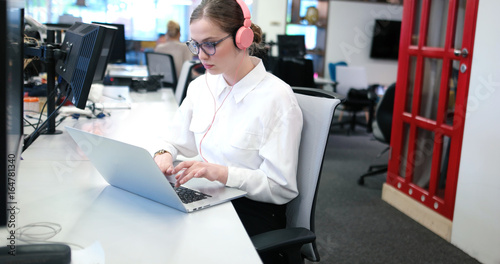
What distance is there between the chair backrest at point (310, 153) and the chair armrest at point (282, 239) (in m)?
0.15

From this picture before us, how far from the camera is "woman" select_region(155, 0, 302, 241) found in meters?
1.37

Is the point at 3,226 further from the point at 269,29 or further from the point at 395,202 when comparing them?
the point at 269,29

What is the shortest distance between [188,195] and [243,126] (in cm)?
Answer: 30

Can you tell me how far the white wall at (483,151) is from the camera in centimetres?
232

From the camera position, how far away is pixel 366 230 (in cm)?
290

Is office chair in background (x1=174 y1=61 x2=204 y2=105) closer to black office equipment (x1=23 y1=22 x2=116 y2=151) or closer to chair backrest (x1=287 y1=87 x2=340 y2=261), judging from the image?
black office equipment (x1=23 y1=22 x2=116 y2=151)

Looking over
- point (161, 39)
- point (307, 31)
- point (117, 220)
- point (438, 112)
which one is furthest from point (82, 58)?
point (307, 31)

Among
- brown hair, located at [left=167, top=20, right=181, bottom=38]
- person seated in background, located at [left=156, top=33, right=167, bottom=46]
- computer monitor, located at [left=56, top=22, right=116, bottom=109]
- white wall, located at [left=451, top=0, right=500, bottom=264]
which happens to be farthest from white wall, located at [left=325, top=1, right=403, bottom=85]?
computer monitor, located at [left=56, top=22, right=116, bottom=109]

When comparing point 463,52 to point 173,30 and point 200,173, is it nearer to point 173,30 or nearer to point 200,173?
point 200,173

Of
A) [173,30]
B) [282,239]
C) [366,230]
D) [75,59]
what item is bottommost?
[366,230]

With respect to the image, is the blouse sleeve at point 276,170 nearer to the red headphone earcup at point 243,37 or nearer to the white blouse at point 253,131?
the white blouse at point 253,131

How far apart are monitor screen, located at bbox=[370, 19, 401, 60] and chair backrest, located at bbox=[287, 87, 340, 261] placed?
665 centimetres

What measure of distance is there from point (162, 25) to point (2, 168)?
291 inches

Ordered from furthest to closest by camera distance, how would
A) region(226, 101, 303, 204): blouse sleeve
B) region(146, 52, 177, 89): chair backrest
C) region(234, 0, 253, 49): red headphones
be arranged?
1. region(146, 52, 177, 89): chair backrest
2. region(234, 0, 253, 49): red headphones
3. region(226, 101, 303, 204): blouse sleeve
